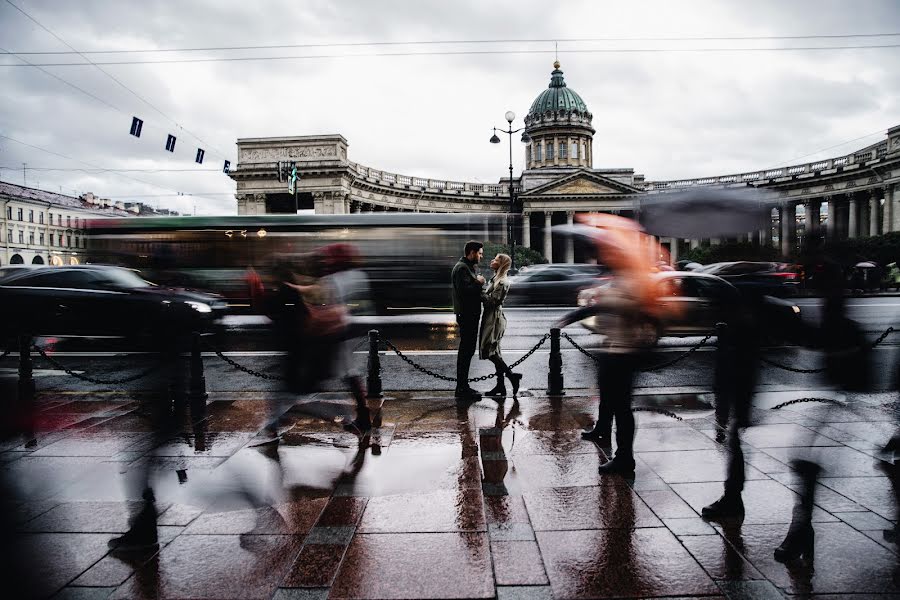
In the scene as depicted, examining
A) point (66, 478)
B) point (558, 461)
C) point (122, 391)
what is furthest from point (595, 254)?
point (122, 391)

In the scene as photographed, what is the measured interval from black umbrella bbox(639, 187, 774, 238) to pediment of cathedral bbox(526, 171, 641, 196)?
2584 inches

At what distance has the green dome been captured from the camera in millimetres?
86000

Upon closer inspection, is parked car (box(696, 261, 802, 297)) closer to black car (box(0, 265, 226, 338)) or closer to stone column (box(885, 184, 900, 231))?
black car (box(0, 265, 226, 338))

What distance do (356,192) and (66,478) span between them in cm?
5439

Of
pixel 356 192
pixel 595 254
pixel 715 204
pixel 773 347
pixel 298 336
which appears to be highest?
pixel 356 192

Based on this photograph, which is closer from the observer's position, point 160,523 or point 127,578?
point 127,578

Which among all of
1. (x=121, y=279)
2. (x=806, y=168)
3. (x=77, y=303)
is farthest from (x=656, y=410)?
(x=806, y=168)

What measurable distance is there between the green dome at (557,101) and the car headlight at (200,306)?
263 feet

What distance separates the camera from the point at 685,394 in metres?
7.44

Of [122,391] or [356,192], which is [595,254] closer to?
[122,391]

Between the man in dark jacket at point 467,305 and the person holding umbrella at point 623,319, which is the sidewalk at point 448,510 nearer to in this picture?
the person holding umbrella at point 623,319

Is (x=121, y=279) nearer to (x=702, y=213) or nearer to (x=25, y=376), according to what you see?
(x=25, y=376)

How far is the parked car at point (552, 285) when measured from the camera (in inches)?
863

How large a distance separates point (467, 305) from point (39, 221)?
88239 mm
